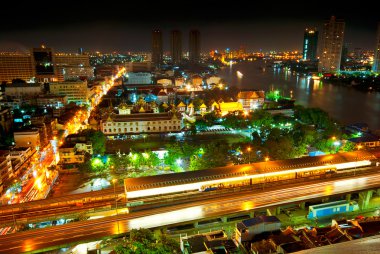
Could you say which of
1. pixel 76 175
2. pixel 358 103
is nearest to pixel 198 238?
pixel 76 175

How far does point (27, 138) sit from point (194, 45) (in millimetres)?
40509

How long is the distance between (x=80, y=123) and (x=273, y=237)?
10455 millimetres

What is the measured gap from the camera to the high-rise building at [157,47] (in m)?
40.6

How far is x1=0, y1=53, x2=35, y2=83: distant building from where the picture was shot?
20.5m

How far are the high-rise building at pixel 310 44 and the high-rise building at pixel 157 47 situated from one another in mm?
23651

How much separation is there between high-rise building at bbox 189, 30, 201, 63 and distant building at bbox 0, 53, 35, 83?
91.7ft

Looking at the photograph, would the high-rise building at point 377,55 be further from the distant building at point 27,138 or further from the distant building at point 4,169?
the distant building at point 4,169

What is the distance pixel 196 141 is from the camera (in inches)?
413

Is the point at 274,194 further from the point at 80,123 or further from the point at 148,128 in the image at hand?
the point at 80,123

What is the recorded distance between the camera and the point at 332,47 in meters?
32.2

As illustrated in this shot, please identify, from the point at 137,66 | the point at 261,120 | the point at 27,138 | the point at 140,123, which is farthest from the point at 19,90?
the point at 137,66

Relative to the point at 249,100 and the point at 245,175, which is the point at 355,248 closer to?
the point at 245,175

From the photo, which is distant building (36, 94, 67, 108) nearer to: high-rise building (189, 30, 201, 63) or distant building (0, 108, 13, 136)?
distant building (0, 108, 13, 136)

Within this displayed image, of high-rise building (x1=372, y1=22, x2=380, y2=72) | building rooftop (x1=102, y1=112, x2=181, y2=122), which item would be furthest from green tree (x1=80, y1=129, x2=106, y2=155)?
high-rise building (x1=372, y1=22, x2=380, y2=72)
